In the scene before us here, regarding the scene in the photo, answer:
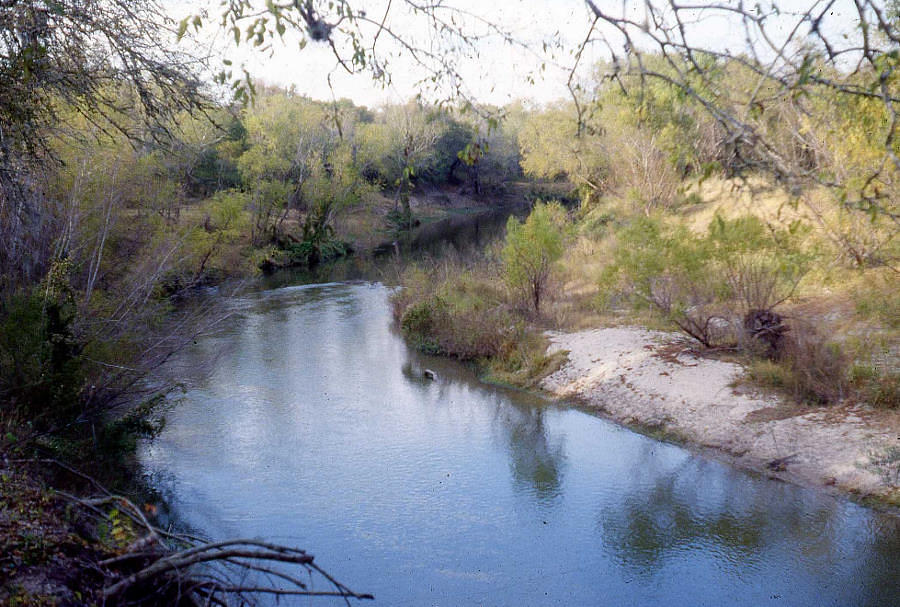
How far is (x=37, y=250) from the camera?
10.1 metres

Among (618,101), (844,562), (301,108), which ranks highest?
(301,108)

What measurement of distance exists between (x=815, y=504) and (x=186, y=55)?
943cm

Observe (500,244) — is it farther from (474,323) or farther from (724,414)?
(724,414)

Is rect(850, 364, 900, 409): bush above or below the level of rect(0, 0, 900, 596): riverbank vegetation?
below

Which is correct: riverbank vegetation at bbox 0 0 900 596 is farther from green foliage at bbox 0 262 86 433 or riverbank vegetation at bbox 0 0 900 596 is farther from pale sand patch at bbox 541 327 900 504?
pale sand patch at bbox 541 327 900 504

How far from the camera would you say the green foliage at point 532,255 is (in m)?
18.5

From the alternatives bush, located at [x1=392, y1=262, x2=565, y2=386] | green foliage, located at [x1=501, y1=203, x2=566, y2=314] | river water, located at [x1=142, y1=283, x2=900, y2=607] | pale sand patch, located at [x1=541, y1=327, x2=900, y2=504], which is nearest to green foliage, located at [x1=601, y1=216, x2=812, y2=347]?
pale sand patch, located at [x1=541, y1=327, x2=900, y2=504]

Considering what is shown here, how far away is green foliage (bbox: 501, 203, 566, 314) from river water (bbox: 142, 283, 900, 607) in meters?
4.43

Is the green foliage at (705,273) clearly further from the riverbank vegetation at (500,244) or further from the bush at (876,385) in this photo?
the bush at (876,385)

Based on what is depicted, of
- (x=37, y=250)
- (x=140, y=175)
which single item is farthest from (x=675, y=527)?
(x=140, y=175)

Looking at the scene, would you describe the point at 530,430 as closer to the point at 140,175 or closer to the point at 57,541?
the point at 57,541

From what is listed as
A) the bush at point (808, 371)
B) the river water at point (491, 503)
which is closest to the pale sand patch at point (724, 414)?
the bush at point (808, 371)

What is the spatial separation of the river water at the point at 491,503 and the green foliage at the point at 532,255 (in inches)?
174

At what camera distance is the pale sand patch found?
392 inches
